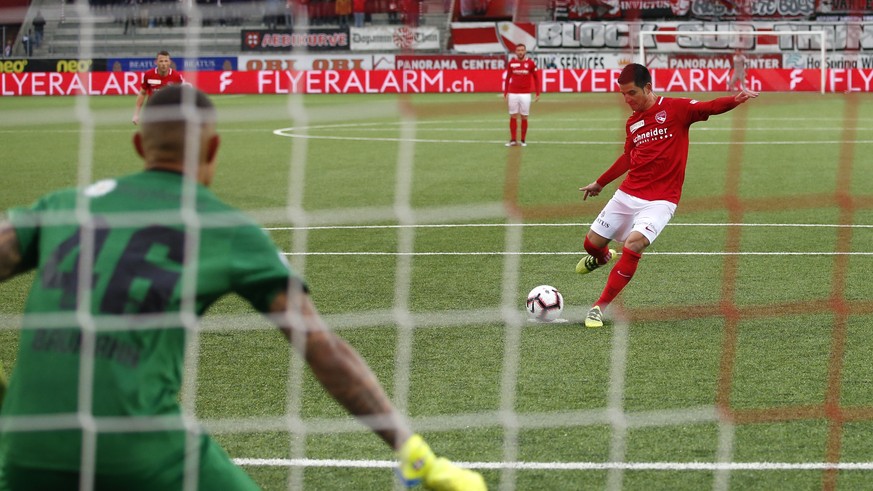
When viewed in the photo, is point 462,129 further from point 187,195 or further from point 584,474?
point 187,195

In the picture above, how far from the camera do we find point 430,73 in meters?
34.5

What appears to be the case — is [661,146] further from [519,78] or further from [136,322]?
[519,78]

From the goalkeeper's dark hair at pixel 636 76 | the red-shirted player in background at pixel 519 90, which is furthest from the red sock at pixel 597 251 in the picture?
the red-shirted player in background at pixel 519 90

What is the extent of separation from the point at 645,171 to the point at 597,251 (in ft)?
2.20

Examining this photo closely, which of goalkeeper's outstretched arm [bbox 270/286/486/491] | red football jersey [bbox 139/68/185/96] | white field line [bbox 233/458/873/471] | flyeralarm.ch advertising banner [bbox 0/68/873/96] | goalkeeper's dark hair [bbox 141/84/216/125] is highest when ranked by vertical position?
goalkeeper's dark hair [bbox 141/84/216/125]

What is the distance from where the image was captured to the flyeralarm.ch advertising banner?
1318 inches

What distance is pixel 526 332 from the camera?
277 inches

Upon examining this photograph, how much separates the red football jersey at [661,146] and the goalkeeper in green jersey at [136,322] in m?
4.94

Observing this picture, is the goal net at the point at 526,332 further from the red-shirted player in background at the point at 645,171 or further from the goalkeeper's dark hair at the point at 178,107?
the red-shirted player in background at the point at 645,171

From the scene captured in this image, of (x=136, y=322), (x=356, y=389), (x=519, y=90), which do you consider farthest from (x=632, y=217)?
(x=519, y=90)

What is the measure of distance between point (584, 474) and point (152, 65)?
33.8 metres

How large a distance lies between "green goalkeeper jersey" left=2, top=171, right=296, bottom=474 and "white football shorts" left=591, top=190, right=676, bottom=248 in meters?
4.85

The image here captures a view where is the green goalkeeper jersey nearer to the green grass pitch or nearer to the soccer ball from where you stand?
the green grass pitch

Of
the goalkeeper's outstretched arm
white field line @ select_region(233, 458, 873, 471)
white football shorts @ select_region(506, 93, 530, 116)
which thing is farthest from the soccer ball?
white football shorts @ select_region(506, 93, 530, 116)
